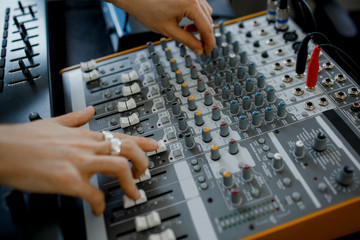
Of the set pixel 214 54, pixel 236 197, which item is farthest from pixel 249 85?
pixel 236 197

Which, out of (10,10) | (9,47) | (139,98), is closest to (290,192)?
(139,98)

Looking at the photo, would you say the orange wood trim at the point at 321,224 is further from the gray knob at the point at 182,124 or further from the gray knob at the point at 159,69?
the gray knob at the point at 159,69

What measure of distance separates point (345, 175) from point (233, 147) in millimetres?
326

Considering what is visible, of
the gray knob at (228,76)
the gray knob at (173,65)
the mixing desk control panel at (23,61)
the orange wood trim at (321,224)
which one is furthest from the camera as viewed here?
the gray knob at (173,65)

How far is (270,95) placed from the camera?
1208 mm

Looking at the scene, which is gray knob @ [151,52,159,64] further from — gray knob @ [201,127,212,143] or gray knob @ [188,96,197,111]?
gray knob @ [201,127,212,143]

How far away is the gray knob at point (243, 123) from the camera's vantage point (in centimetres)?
113

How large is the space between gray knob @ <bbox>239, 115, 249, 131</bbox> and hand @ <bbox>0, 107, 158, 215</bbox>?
0.36 m

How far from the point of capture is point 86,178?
88 cm

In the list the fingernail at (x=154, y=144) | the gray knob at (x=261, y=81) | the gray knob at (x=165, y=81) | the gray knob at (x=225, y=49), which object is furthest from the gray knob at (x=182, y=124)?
the gray knob at (x=225, y=49)

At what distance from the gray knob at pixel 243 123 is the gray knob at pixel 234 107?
69mm

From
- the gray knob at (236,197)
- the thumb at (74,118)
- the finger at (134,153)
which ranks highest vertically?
the thumb at (74,118)

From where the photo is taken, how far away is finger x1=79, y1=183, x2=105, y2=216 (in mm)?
860

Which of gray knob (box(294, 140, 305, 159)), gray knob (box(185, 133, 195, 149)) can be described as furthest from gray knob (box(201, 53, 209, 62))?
gray knob (box(294, 140, 305, 159))
